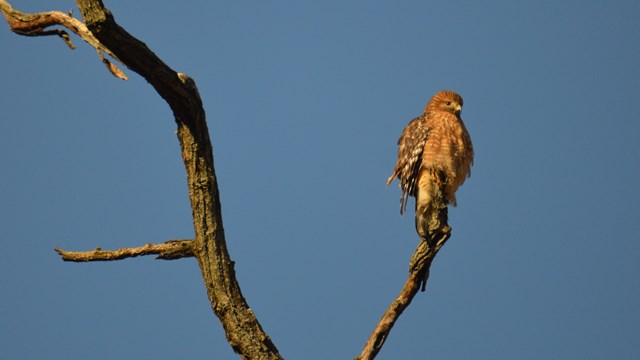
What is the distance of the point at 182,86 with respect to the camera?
4781 mm

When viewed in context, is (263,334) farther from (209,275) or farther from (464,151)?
(464,151)

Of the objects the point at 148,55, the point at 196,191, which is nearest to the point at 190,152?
the point at 196,191

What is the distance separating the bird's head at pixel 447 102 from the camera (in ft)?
29.3

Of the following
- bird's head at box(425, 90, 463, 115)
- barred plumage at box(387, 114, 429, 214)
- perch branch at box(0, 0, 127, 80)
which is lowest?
perch branch at box(0, 0, 127, 80)

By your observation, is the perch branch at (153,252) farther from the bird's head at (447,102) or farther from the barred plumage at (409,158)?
the bird's head at (447,102)

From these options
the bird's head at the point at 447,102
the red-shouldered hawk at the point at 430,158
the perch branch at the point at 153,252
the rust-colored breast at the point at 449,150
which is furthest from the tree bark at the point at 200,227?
the bird's head at the point at 447,102

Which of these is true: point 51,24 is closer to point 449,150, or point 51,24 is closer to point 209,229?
point 209,229

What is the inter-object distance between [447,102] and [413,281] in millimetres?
4032

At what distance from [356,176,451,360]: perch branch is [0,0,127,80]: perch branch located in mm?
2505

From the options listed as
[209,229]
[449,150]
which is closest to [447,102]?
[449,150]

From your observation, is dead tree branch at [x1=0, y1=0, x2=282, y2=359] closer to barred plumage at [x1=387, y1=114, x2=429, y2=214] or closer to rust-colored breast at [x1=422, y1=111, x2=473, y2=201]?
barred plumage at [x1=387, y1=114, x2=429, y2=214]

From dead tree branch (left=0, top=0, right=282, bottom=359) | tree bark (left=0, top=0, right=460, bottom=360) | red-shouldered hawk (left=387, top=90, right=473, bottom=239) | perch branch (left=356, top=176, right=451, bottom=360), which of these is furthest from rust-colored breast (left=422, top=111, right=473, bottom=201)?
dead tree branch (left=0, top=0, right=282, bottom=359)

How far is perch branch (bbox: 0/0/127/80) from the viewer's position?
5.08m

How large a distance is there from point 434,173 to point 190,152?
350cm
